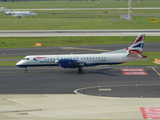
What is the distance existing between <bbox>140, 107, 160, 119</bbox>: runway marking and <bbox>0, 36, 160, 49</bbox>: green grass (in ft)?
171

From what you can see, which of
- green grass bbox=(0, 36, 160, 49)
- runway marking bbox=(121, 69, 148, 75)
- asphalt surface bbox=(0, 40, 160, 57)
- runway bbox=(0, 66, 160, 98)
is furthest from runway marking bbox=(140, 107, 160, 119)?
green grass bbox=(0, 36, 160, 49)

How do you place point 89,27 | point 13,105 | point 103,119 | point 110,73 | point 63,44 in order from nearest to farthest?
point 103,119 < point 13,105 < point 110,73 < point 63,44 < point 89,27

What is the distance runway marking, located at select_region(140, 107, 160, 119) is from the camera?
30.3 m

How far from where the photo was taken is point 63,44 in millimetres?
83750

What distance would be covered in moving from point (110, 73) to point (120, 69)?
3.58 meters

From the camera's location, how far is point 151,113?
31.3 metres

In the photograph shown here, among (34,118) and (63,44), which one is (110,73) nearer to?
(34,118)

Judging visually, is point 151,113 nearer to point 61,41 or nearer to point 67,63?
point 67,63

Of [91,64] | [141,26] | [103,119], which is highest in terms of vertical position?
[141,26]

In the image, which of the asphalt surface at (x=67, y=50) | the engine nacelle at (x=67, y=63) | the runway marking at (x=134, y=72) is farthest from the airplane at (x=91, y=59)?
the asphalt surface at (x=67, y=50)

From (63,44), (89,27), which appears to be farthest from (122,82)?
(89,27)

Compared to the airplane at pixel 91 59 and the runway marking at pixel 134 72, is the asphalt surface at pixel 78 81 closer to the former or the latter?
the runway marking at pixel 134 72

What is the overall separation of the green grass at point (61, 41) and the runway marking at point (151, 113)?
51982mm

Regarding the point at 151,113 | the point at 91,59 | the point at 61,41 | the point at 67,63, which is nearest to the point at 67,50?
the point at 61,41
